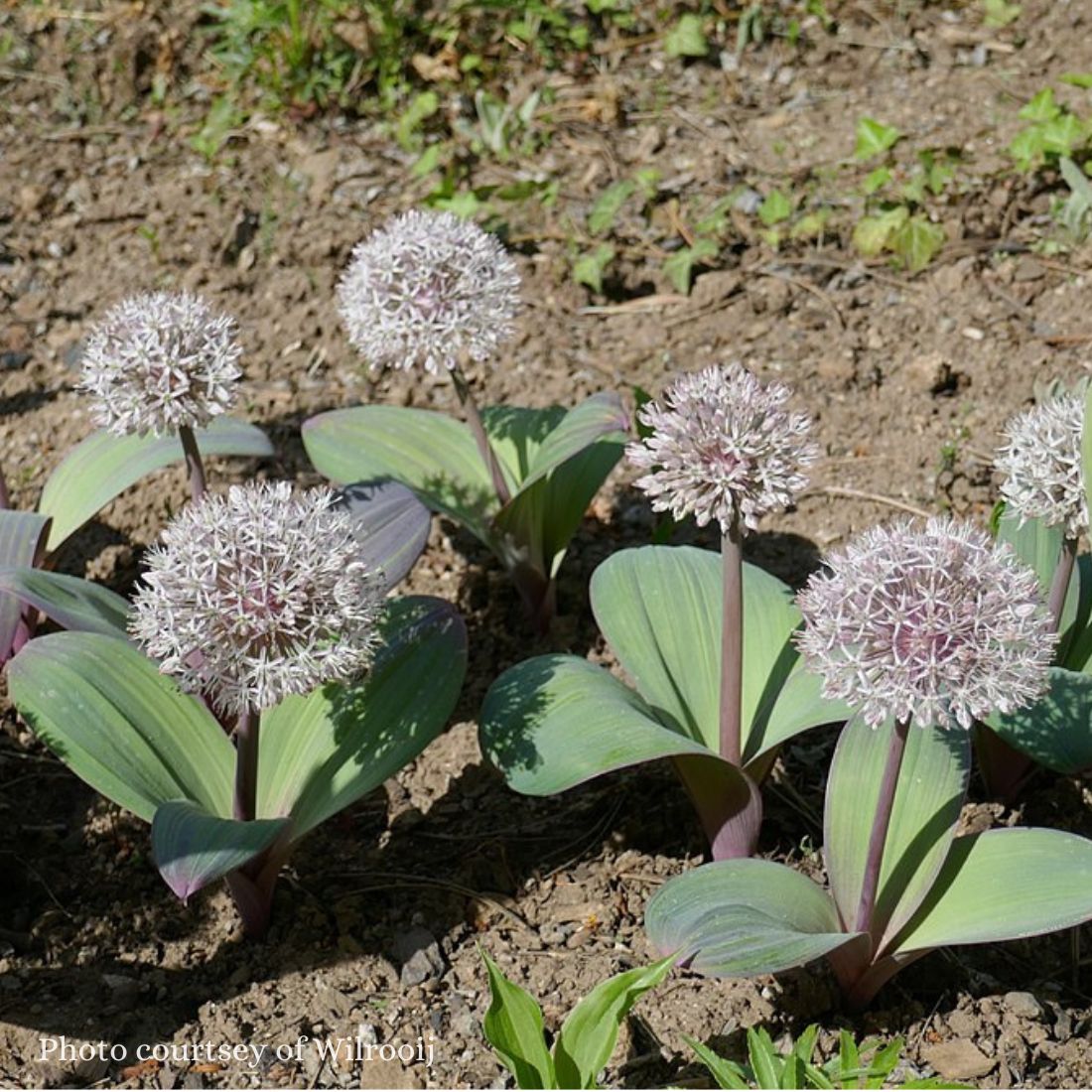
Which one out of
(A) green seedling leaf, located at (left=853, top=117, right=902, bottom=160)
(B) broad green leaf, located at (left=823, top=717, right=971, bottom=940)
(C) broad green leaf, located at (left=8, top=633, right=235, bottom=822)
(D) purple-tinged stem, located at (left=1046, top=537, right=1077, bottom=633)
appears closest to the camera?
(B) broad green leaf, located at (left=823, top=717, right=971, bottom=940)

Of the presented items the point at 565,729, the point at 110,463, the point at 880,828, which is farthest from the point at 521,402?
the point at 880,828

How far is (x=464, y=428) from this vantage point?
13.6 ft

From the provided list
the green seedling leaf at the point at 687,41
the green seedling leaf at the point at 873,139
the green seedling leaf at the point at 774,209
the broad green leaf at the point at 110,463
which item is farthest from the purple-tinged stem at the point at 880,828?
the green seedling leaf at the point at 687,41

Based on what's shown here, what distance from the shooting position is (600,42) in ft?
21.1

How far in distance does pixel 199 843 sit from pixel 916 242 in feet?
11.4

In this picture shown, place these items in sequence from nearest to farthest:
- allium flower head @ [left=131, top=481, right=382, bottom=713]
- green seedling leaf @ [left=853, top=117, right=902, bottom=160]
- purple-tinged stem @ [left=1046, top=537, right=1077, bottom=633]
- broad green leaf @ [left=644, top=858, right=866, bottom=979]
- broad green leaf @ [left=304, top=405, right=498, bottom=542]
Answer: broad green leaf @ [left=644, top=858, right=866, bottom=979]
allium flower head @ [left=131, top=481, right=382, bottom=713]
purple-tinged stem @ [left=1046, top=537, right=1077, bottom=633]
broad green leaf @ [left=304, top=405, right=498, bottom=542]
green seedling leaf @ [left=853, top=117, right=902, bottom=160]

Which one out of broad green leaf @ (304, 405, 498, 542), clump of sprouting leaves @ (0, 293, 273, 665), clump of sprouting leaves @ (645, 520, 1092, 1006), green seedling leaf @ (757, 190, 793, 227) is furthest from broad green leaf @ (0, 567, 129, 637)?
green seedling leaf @ (757, 190, 793, 227)

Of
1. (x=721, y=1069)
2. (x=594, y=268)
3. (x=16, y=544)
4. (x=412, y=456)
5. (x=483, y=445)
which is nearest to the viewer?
(x=721, y=1069)

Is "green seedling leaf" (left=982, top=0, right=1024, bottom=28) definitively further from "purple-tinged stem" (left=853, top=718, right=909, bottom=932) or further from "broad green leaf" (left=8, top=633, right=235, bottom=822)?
"broad green leaf" (left=8, top=633, right=235, bottom=822)

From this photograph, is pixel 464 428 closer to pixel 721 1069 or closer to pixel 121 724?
pixel 121 724

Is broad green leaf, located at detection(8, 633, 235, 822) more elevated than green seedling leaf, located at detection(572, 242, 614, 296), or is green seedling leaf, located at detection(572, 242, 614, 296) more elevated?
green seedling leaf, located at detection(572, 242, 614, 296)

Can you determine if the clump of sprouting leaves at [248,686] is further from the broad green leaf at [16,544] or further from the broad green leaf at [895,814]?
the broad green leaf at [895,814]

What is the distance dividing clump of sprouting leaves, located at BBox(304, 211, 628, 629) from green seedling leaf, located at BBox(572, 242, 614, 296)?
1.21m

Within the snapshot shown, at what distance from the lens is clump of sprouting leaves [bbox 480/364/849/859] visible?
275 cm
